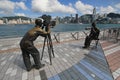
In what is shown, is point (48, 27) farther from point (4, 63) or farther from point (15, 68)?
point (4, 63)

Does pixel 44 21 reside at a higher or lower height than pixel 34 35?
higher

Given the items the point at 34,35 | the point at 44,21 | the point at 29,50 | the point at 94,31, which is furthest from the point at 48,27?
the point at 94,31

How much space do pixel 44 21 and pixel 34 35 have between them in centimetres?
72

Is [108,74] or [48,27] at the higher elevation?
[48,27]

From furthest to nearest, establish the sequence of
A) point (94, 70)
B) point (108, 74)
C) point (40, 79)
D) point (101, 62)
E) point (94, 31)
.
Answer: point (94, 31) → point (101, 62) → point (94, 70) → point (108, 74) → point (40, 79)

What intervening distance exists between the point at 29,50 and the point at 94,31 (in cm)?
372

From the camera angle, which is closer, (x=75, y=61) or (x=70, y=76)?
(x=70, y=76)

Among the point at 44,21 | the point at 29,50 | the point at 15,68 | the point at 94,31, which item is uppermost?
the point at 44,21

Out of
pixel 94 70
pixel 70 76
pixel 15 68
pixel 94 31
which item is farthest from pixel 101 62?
pixel 15 68

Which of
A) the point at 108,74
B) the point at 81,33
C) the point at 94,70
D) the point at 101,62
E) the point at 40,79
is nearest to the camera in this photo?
the point at 40,79

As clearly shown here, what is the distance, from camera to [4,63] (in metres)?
4.16

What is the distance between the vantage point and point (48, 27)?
380 cm

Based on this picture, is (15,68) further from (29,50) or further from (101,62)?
(101,62)

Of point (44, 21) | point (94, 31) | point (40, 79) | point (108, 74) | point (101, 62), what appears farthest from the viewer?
point (94, 31)
